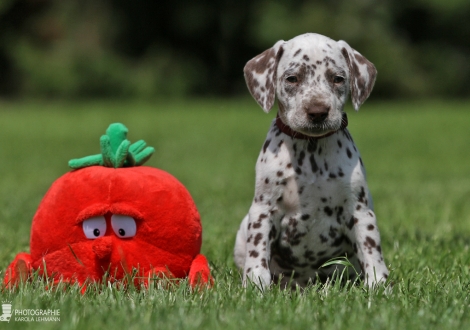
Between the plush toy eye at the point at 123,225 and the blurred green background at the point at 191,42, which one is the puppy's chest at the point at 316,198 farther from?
the blurred green background at the point at 191,42

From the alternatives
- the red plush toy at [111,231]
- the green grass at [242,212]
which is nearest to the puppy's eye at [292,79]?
the red plush toy at [111,231]

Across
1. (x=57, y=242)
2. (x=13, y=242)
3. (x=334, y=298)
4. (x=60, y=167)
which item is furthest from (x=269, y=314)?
(x=60, y=167)

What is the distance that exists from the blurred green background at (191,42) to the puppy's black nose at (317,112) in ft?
90.8

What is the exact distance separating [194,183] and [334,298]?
6.69 meters

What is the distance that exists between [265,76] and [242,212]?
346 centimetres

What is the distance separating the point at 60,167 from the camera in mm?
11898

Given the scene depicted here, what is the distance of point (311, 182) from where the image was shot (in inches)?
152

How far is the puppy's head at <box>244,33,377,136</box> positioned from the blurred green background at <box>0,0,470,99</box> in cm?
2725

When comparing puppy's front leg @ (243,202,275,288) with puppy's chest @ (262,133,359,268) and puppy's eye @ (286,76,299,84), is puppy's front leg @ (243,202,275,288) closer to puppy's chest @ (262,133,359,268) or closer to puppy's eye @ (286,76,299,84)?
puppy's chest @ (262,133,359,268)

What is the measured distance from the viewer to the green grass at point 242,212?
3.13 meters

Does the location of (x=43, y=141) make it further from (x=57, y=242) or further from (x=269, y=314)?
(x=269, y=314)

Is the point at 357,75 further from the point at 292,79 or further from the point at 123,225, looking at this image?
the point at 123,225

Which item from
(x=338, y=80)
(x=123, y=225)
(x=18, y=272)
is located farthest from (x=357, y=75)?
(x=18, y=272)

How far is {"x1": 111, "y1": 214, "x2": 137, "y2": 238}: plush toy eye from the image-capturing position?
12.8ft
